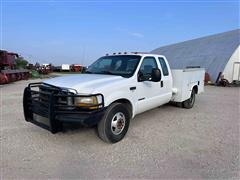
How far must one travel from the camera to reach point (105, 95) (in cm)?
368

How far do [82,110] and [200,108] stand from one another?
542cm

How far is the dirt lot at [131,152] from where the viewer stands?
10.0 feet

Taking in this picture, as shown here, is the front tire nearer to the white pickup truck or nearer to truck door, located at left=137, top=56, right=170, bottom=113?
the white pickup truck

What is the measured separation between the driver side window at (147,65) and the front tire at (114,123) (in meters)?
1.12

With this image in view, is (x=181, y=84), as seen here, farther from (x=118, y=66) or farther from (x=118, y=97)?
(x=118, y=97)

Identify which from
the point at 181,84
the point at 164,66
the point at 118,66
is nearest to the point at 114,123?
the point at 118,66

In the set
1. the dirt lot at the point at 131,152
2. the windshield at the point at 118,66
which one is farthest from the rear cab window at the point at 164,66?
the dirt lot at the point at 131,152

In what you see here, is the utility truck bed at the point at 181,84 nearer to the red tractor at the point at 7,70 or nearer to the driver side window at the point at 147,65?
the driver side window at the point at 147,65

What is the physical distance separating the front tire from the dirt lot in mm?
184

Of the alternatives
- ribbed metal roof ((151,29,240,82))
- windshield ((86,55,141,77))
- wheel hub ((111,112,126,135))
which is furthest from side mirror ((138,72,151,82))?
ribbed metal roof ((151,29,240,82))

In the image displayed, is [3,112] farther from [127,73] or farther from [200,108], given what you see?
[200,108]

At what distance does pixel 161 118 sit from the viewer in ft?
19.7

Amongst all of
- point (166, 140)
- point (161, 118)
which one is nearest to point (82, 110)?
point (166, 140)

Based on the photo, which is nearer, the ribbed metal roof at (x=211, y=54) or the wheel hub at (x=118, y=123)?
the wheel hub at (x=118, y=123)
